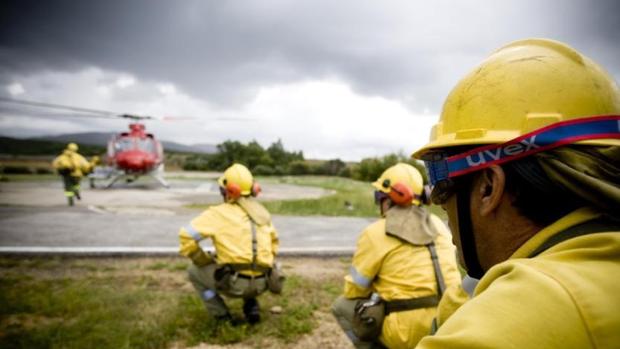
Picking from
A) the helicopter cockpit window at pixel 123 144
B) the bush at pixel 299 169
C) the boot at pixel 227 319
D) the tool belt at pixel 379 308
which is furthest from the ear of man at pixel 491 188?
the bush at pixel 299 169

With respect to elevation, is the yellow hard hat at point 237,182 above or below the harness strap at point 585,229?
below

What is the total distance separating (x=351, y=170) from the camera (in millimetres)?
51281

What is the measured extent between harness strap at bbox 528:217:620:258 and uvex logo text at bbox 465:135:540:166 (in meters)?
0.24

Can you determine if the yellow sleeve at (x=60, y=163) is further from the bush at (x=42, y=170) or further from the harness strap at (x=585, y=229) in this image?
the bush at (x=42, y=170)

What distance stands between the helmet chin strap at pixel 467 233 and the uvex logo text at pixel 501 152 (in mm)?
105

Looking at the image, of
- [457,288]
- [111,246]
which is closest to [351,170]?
[111,246]

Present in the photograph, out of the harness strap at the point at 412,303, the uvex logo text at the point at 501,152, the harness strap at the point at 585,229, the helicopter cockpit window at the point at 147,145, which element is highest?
the helicopter cockpit window at the point at 147,145

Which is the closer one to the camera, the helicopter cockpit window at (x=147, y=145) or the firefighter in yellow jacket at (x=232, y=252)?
the firefighter in yellow jacket at (x=232, y=252)

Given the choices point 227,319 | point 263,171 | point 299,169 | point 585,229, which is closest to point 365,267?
point 585,229

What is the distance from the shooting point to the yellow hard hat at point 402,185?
10.6ft

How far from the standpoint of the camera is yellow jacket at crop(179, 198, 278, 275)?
167 inches

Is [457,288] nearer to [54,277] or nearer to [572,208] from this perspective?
[572,208]

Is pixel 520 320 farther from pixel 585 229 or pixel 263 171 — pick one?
pixel 263 171

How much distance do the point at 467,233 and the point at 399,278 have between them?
176cm
